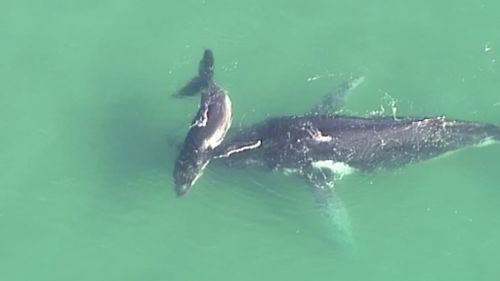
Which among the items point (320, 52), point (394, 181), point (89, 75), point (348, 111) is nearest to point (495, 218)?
point (394, 181)

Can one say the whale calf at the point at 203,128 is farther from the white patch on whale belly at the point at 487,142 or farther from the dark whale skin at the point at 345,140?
the white patch on whale belly at the point at 487,142

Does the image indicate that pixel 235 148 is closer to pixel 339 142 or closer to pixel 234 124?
pixel 234 124

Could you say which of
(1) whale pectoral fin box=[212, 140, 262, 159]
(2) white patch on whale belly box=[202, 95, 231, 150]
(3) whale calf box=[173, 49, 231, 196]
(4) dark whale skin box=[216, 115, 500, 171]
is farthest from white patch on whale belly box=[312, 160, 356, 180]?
(3) whale calf box=[173, 49, 231, 196]

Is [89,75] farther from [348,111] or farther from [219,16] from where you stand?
[348,111]

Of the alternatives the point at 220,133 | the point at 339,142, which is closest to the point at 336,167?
the point at 339,142

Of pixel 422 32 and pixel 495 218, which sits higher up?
pixel 422 32

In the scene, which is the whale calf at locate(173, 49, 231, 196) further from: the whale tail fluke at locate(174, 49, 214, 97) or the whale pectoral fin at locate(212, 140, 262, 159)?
the whale pectoral fin at locate(212, 140, 262, 159)

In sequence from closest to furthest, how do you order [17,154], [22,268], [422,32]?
[22,268], [17,154], [422,32]

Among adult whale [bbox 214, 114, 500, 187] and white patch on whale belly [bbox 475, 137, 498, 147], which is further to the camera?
white patch on whale belly [bbox 475, 137, 498, 147]
